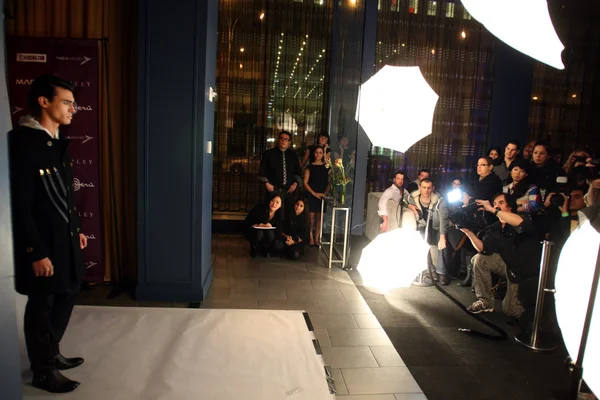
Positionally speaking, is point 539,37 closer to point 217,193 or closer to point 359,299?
point 359,299

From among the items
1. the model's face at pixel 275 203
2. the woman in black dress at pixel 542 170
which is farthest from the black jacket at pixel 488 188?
the model's face at pixel 275 203

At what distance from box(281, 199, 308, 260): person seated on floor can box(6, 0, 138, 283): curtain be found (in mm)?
1748

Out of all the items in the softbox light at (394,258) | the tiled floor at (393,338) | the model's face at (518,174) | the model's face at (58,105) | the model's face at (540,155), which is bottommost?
the tiled floor at (393,338)

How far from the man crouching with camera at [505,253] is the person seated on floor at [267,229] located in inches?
80.4

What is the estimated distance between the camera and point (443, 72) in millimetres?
6293

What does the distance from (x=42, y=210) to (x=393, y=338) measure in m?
2.29

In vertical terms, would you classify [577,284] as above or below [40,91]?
below

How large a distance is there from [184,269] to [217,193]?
2.76 meters

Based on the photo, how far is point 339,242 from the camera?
5180 mm

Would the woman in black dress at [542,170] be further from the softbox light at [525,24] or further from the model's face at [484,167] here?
the softbox light at [525,24]

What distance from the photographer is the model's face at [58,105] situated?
6.82 feet

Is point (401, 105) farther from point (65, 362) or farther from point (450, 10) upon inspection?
point (450, 10)

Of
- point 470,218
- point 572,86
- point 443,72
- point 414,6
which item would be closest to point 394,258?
point 470,218

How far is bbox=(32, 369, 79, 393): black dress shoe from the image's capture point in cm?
218
